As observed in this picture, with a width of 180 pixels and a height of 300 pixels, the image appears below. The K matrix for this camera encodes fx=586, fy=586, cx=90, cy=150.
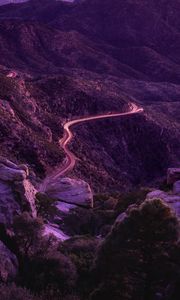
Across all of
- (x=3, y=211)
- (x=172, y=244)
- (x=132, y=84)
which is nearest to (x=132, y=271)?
(x=172, y=244)

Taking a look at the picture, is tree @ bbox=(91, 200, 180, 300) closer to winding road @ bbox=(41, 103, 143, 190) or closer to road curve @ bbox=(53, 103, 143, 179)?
winding road @ bbox=(41, 103, 143, 190)

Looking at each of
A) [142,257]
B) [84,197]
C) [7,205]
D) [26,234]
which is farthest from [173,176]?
[142,257]

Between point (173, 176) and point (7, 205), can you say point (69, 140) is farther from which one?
point (7, 205)

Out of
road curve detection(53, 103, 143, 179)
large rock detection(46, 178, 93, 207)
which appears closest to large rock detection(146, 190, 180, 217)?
large rock detection(46, 178, 93, 207)

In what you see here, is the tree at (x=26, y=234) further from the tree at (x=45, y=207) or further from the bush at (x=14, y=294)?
the tree at (x=45, y=207)

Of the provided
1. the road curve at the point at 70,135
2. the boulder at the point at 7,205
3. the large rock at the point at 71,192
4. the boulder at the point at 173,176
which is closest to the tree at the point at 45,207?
the large rock at the point at 71,192

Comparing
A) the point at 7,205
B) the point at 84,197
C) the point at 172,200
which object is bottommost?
the point at 84,197
